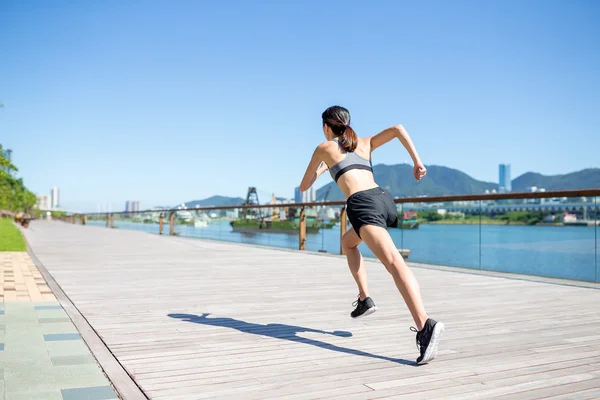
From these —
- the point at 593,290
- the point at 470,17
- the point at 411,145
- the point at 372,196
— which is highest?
the point at 470,17

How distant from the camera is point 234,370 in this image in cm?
216

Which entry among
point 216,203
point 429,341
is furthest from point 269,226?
point 216,203

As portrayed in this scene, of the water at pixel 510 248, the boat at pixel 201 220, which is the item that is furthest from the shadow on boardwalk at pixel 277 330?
the boat at pixel 201 220

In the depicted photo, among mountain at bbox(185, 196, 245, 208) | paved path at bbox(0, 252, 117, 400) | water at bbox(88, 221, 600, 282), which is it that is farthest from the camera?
mountain at bbox(185, 196, 245, 208)

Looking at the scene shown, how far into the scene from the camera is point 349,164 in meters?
2.53

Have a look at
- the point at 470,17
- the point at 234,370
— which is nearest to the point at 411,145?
the point at 234,370

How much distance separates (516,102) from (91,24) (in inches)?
4827

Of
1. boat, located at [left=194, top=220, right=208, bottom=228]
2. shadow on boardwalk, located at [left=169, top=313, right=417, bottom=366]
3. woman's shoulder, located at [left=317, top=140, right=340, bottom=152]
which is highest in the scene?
woman's shoulder, located at [left=317, top=140, right=340, bottom=152]

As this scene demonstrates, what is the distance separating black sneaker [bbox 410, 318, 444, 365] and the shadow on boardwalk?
0.23 feet

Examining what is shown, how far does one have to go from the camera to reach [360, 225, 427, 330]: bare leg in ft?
7.54

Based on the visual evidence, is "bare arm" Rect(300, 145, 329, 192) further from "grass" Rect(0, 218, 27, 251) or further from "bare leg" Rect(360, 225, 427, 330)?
"grass" Rect(0, 218, 27, 251)

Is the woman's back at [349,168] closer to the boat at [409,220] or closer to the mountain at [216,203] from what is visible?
the boat at [409,220]

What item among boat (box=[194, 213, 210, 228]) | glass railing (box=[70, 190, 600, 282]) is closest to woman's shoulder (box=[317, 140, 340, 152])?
glass railing (box=[70, 190, 600, 282])

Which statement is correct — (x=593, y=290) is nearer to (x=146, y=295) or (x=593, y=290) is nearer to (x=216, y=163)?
(x=146, y=295)
